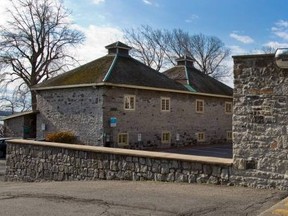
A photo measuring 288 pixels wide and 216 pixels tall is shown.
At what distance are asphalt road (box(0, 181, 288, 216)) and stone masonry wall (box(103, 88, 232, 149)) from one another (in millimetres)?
13337

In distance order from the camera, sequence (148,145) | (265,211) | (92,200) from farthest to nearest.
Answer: (148,145)
(92,200)
(265,211)

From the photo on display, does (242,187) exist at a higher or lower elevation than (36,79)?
lower

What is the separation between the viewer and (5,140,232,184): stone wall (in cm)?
955

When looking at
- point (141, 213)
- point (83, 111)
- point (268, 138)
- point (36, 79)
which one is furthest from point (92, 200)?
point (36, 79)

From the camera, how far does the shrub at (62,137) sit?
22.6m

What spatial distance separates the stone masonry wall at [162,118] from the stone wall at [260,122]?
46.4 ft

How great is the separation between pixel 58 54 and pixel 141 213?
128 feet

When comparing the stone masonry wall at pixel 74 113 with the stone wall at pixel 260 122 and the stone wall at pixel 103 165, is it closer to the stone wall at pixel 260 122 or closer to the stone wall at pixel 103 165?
the stone wall at pixel 103 165

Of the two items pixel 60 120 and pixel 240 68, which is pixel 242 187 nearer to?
pixel 240 68

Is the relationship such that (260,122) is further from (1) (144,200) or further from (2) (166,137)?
(2) (166,137)

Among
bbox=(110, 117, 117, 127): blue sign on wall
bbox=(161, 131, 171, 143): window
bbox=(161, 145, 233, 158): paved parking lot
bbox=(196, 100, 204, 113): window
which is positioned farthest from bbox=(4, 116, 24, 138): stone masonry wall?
bbox=(196, 100, 204, 113): window

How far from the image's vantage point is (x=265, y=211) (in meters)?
6.44

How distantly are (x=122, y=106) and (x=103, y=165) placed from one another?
1200cm

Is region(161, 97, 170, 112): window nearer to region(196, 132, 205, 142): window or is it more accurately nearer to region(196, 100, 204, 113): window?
region(196, 100, 204, 113): window
